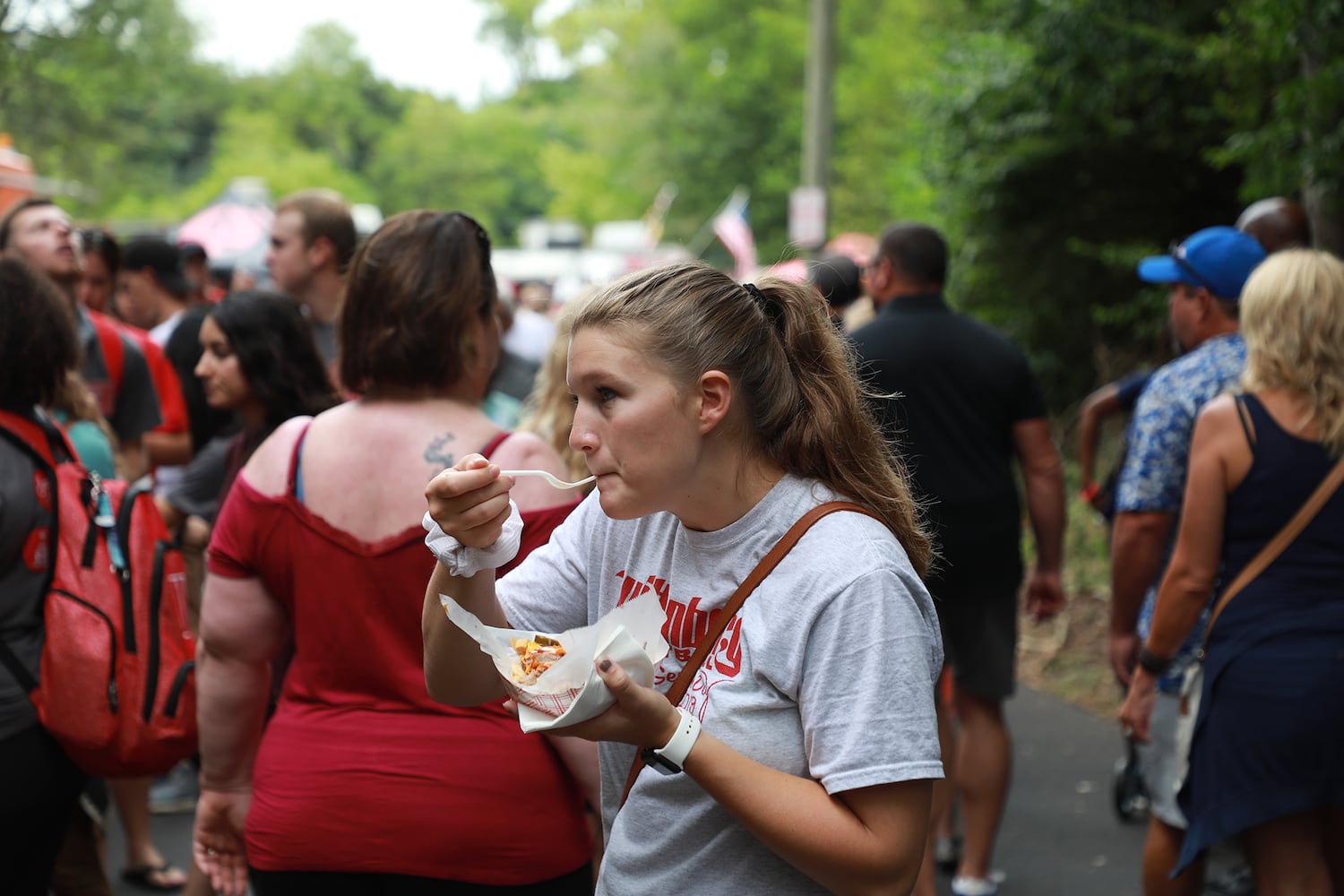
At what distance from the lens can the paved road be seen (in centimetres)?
504

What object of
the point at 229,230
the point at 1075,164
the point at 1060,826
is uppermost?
the point at 1075,164

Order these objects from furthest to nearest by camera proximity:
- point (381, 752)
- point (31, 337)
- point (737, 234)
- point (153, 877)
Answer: point (737, 234), point (153, 877), point (31, 337), point (381, 752)

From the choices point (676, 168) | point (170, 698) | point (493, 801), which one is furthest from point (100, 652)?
point (676, 168)

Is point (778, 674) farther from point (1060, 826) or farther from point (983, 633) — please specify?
point (1060, 826)

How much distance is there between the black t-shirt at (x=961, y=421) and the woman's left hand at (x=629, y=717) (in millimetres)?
3115

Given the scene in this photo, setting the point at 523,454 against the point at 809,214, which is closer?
the point at 523,454

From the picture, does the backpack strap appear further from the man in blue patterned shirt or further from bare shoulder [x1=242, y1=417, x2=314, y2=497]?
the man in blue patterned shirt

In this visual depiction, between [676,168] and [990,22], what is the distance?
22.5 m

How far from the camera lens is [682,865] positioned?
1.91 m

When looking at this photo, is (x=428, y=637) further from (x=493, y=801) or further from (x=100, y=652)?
(x=100, y=652)

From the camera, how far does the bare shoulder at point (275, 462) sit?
2.70 m

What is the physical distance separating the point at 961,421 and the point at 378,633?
2.77 m

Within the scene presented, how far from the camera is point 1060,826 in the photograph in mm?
5625

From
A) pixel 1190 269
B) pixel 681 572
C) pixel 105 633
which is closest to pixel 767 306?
pixel 681 572
